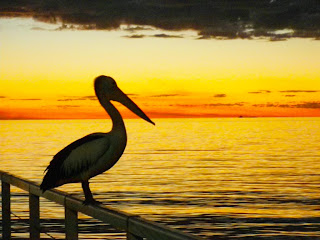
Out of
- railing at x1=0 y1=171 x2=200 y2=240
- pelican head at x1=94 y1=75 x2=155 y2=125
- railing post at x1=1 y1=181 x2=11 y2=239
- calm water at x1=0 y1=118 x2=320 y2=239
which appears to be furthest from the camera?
calm water at x1=0 y1=118 x2=320 y2=239

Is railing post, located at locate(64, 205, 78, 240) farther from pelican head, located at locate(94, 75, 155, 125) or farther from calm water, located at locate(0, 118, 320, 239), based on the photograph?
calm water, located at locate(0, 118, 320, 239)

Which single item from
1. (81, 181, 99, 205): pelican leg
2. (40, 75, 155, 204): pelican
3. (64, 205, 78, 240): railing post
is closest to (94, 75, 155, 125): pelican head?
(40, 75, 155, 204): pelican

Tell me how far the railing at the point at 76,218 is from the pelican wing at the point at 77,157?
0.17 metres

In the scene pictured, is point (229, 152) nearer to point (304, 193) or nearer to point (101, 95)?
point (304, 193)

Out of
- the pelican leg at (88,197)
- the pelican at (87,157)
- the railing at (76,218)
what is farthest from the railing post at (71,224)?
the pelican at (87,157)

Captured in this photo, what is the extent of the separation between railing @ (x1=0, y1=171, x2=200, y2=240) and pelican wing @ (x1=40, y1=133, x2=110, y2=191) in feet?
0.56

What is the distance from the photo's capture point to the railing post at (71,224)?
13.4ft

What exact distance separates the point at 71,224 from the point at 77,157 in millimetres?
743

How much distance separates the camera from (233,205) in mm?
30531

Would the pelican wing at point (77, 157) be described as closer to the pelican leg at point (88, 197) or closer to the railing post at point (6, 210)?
the pelican leg at point (88, 197)

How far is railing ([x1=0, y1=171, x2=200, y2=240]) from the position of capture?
114 inches

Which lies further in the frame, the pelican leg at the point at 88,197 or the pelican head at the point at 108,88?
the pelican head at the point at 108,88

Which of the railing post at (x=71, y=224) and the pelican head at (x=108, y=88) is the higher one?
the pelican head at (x=108, y=88)

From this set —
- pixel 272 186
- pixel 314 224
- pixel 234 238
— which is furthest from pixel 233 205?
pixel 272 186
